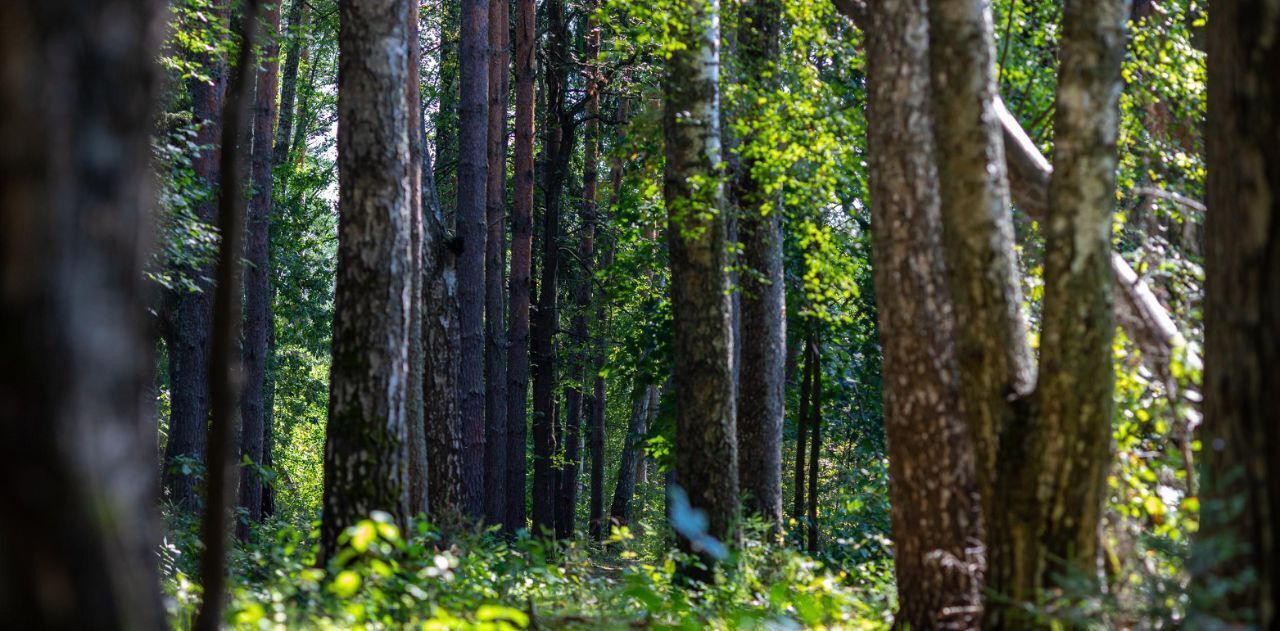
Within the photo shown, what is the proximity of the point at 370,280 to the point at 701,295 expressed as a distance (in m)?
3.37

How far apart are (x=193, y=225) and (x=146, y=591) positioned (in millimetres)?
11509

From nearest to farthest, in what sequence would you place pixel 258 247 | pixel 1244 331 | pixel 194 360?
pixel 1244 331 → pixel 194 360 → pixel 258 247

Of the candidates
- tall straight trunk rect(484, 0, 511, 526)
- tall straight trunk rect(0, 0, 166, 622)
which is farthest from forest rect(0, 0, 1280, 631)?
tall straight trunk rect(484, 0, 511, 526)

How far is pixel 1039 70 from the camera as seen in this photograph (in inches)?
448

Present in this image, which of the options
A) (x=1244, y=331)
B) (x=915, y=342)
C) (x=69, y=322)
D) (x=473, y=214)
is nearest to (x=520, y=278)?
(x=473, y=214)

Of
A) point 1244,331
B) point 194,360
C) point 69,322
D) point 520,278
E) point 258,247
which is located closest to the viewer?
point 69,322

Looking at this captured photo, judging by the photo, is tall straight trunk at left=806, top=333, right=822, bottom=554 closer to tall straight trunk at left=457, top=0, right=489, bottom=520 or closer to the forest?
the forest

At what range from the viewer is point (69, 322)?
181 centimetres

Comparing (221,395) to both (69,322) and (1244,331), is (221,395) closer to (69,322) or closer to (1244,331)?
(69,322)

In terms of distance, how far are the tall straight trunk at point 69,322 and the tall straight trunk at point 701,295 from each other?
8.03 meters

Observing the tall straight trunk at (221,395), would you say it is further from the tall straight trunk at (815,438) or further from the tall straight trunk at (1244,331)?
the tall straight trunk at (815,438)

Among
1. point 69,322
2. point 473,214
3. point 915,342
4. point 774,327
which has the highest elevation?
point 473,214

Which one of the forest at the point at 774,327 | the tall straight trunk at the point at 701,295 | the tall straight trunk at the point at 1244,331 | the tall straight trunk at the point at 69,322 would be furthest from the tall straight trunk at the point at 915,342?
the tall straight trunk at the point at 69,322

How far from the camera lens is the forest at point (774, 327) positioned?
6.11 ft
